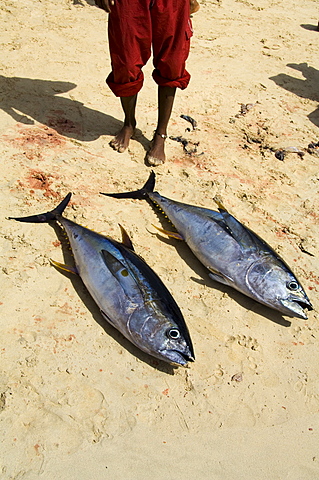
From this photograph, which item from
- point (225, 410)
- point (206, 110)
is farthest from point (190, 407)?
point (206, 110)

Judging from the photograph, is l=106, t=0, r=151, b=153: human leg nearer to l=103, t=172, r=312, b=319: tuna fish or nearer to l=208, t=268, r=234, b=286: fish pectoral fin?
l=103, t=172, r=312, b=319: tuna fish

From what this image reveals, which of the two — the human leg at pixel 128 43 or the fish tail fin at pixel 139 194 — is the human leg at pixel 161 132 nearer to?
the human leg at pixel 128 43

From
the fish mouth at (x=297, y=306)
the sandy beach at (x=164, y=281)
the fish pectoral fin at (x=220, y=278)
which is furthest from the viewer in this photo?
the fish pectoral fin at (x=220, y=278)

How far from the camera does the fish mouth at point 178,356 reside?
2.18 metres

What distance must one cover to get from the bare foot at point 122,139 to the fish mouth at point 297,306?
2.13 meters

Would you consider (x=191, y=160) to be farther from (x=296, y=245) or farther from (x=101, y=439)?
(x=101, y=439)

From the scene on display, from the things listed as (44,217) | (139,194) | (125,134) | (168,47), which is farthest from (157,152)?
(44,217)

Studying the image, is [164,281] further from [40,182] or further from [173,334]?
[40,182]

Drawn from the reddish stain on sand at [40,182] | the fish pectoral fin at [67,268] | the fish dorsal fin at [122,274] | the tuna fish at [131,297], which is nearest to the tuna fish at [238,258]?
the tuna fish at [131,297]

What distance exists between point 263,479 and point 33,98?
13.2ft

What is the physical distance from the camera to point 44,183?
11.1 ft

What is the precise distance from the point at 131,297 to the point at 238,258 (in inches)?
31.8

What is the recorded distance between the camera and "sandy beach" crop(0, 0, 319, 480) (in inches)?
79.7

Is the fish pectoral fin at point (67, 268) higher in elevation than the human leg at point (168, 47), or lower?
lower
